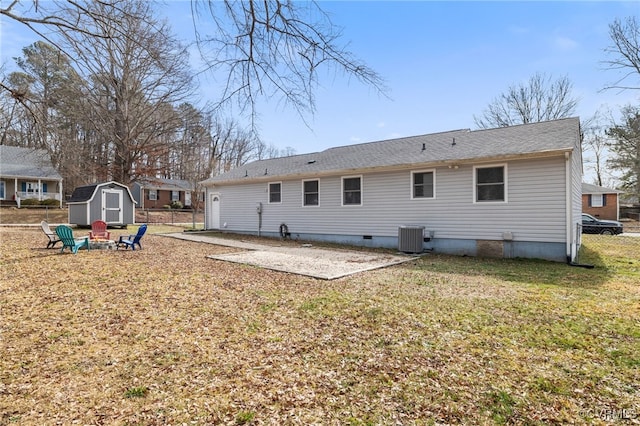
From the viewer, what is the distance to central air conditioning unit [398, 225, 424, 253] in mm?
10711

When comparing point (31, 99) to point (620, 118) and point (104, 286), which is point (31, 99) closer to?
point (104, 286)

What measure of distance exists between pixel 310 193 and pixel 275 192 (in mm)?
2069

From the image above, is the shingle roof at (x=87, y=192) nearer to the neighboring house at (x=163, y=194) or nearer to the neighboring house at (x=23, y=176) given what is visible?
the neighboring house at (x=23, y=176)

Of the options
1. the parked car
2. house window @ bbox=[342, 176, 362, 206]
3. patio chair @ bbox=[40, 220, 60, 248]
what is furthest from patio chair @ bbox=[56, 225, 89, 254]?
the parked car

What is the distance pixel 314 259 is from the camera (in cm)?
934

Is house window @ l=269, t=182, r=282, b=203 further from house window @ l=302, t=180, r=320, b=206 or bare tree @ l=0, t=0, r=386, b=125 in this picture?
bare tree @ l=0, t=0, r=386, b=125

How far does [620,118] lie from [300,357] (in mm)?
38372

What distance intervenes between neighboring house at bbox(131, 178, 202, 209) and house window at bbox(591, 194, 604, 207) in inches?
1467

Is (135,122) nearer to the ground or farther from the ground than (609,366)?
farther from the ground

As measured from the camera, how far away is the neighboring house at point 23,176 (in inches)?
1022

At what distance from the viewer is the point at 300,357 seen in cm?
335

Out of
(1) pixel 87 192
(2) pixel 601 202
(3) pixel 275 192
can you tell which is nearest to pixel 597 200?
(2) pixel 601 202

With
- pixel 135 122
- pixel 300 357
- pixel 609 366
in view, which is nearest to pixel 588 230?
pixel 609 366

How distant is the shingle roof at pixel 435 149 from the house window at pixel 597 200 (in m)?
23.4
